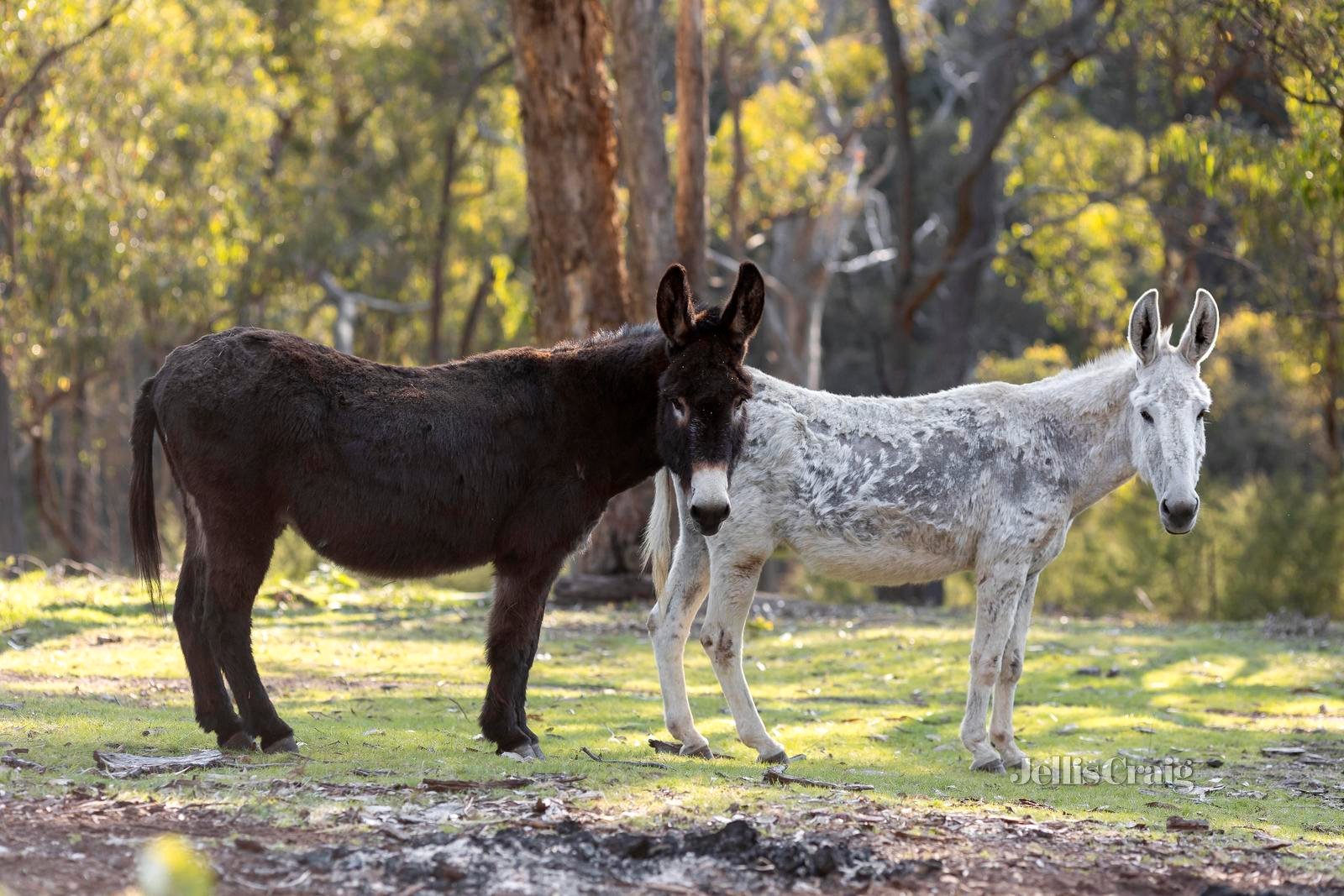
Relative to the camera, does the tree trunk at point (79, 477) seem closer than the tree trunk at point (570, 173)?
No

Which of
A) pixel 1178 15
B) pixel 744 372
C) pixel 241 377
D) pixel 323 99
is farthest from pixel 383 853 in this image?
pixel 323 99

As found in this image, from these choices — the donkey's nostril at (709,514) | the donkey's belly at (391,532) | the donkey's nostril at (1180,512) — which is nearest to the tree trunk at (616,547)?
the donkey's belly at (391,532)

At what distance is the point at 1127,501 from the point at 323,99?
2225 centimetres

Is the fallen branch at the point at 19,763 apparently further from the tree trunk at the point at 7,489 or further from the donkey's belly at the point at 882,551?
the tree trunk at the point at 7,489

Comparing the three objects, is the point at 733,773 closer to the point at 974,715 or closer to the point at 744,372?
the point at 974,715

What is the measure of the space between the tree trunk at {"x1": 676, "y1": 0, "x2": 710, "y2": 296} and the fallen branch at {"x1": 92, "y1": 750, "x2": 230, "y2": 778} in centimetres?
1036

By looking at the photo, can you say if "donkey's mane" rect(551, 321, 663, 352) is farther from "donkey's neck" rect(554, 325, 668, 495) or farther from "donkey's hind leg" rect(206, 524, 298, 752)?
"donkey's hind leg" rect(206, 524, 298, 752)

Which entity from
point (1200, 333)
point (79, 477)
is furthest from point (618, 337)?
point (79, 477)

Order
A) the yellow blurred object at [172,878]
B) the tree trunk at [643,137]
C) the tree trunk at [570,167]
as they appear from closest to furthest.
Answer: the yellow blurred object at [172,878], the tree trunk at [570,167], the tree trunk at [643,137]

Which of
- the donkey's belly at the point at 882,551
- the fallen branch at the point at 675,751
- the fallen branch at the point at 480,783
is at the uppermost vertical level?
the donkey's belly at the point at 882,551

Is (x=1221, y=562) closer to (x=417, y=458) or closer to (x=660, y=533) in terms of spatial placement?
(x=660, y=533)

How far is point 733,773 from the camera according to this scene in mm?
6773

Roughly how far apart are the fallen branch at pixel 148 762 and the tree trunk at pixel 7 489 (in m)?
14.0

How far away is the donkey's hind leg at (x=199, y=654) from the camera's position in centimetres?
683
